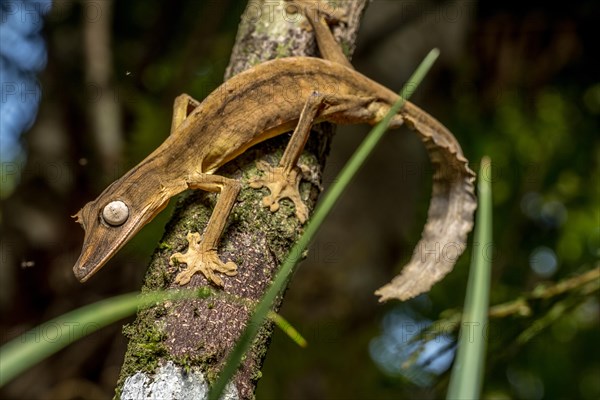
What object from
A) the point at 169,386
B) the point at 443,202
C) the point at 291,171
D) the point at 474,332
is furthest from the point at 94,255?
the point at 474,332

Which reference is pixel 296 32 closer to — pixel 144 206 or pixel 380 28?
pixel 144 206

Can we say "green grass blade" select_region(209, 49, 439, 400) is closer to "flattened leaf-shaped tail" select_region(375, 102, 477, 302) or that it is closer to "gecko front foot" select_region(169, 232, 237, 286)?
"gecko front foot" select_region(169, 232, 237, 286)

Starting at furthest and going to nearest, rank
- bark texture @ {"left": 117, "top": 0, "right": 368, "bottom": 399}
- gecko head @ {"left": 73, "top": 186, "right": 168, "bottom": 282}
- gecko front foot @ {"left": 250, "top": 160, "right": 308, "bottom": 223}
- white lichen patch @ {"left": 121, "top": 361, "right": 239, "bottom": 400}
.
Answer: gecko head @ {"left": 73, "top": 186, "right": 168, "bottom": 282}, gecko front foot @ {"left": 250, "top": 160, "right": 308, "bottom": 223}, bark texture @ {"left": 117, "top": 0, "right": 368, "bottom": 399}, white lichen patch @ {"left": 121, "top": 361, "right": 239, "bottom": 400}

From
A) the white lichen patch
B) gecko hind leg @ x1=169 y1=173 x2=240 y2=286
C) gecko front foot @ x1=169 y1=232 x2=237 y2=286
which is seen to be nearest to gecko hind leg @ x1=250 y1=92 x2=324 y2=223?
gecko hind leg @ x1=169 y1=173 x2=240 y2=286

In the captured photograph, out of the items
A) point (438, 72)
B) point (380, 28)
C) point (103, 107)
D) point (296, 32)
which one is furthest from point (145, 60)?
point (296, 32)

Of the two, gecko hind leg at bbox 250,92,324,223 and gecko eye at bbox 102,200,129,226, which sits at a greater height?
gecko hind leg at bbox 250,92,324,223

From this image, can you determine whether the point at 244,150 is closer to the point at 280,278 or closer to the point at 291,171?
the point at 291,171

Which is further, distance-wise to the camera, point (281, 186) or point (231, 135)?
point (231, 135)
